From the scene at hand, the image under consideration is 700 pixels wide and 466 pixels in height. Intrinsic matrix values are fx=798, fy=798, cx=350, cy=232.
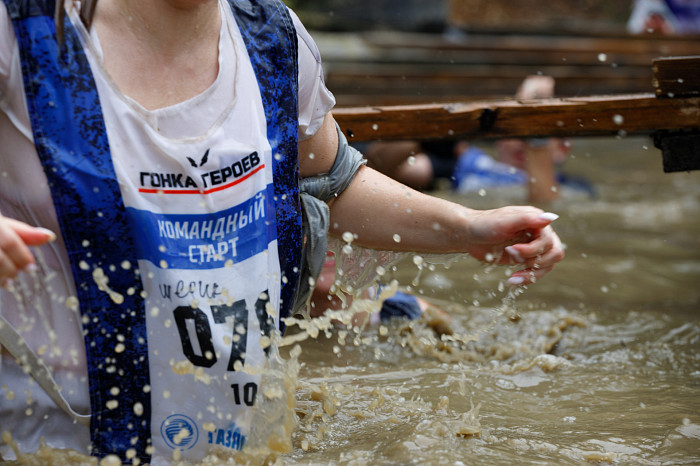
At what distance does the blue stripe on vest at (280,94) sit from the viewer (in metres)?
1.71

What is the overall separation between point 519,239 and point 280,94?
2.03ft

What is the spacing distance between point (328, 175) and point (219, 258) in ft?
1.42

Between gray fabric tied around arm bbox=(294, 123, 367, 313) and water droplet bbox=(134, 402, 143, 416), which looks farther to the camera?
gray fabric tied around arm bbox=(294, 123, 367, 313)

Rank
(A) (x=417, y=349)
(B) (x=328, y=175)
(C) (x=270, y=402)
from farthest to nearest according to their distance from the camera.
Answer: (A) (x=417, y=349), (B) (x=328, y=175), (C) (x=270, y=402)

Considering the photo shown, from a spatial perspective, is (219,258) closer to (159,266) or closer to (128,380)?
(159,266)

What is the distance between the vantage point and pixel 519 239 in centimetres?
179

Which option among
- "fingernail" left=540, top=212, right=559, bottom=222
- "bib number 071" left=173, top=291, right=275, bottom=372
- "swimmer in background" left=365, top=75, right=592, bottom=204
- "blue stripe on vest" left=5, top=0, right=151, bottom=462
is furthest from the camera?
"swimmer in background" left=365, top=75, right=592, bottom=204

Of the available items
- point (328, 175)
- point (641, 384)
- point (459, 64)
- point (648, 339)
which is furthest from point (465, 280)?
point (459, 64)

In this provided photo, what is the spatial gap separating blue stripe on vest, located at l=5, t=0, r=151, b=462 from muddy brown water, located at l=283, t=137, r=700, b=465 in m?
0.38

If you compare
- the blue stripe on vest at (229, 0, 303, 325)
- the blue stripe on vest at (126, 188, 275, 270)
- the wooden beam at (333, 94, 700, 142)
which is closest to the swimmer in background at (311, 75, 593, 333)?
the wooden beam at (333, 94, 700, 142)

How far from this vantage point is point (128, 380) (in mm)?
1588

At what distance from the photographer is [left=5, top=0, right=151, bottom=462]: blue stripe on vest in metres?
1.46

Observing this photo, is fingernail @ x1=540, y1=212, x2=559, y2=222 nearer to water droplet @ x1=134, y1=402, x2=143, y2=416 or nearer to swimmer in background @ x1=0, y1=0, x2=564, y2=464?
swimmer in background @ x1=0, y1=0, x2=564, y2=464

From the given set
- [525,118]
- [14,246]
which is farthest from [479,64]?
[14,246]
